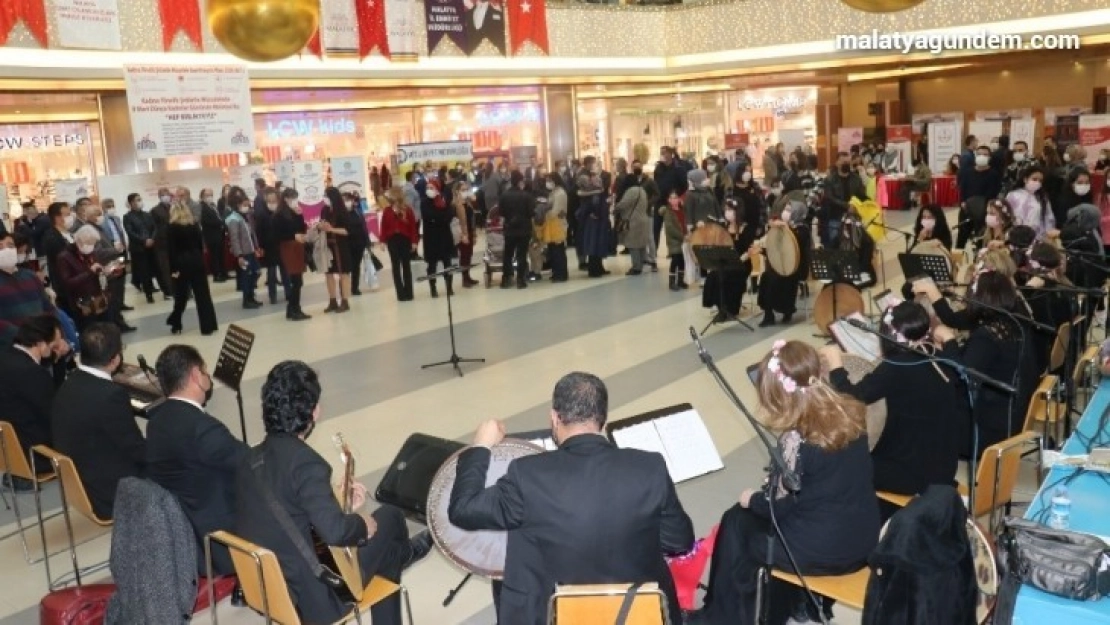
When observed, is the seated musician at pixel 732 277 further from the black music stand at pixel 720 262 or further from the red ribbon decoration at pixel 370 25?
the red ribbon decoration at pixel 370 25

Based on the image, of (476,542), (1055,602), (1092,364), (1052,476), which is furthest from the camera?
(1092,364)

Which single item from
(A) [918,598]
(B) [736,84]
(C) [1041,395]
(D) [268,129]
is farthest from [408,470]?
(B) [736,84]

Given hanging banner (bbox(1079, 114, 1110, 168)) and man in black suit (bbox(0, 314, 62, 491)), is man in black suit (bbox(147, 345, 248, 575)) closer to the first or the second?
man in black suit (bbox(0, 314, 62, 491))

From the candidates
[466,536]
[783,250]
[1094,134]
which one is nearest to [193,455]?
[466,536]

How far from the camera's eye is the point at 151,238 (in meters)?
13.2

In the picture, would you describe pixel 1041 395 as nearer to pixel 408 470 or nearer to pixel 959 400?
pixel 959 400

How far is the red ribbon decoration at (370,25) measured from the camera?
624 inches

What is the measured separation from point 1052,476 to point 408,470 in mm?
2786

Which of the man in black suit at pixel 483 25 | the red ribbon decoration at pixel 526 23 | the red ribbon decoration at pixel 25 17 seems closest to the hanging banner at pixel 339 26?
the man in black suit at pixel 483 25

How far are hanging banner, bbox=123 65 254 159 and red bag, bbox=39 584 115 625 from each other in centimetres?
1059

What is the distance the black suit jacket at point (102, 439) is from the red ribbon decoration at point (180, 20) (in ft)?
34.8

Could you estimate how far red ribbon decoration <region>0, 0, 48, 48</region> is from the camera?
11906mm

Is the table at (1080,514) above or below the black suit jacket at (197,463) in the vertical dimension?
below

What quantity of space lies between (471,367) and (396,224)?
3477mm
